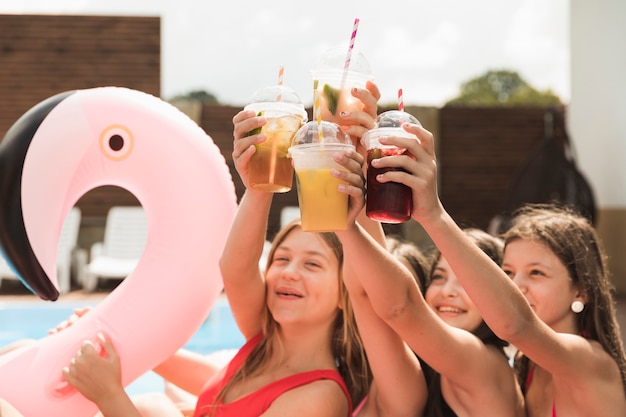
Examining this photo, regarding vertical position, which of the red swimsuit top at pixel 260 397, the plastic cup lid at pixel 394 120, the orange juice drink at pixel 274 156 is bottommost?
the red swimsuit top at pixel 260 397

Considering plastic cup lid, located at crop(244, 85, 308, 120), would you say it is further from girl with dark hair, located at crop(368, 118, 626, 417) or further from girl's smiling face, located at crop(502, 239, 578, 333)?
girl's smiling face, located at crop(502, 239, 578, 333)

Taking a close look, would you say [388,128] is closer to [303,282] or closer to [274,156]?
[274,156]

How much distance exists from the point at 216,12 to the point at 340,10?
2719 mm

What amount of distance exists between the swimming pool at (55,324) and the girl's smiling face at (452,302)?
14.1 ft

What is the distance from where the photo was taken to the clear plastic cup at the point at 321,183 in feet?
4.84

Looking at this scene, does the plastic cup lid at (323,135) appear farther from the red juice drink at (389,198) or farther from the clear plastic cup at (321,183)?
the red juice drink at (389,198)

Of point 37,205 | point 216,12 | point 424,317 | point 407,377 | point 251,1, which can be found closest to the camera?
point 424,317

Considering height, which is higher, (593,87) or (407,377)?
(593,87)

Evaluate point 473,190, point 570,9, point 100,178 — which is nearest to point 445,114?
point 473,190

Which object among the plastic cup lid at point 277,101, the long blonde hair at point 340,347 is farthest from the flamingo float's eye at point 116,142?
the plastic cup lid at point 277,101

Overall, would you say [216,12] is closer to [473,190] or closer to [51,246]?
[473,190]

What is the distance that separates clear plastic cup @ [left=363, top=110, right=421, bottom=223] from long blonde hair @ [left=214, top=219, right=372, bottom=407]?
33.9 inches

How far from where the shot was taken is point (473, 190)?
1180 cm

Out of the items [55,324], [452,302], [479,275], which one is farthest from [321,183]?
[55,324]
